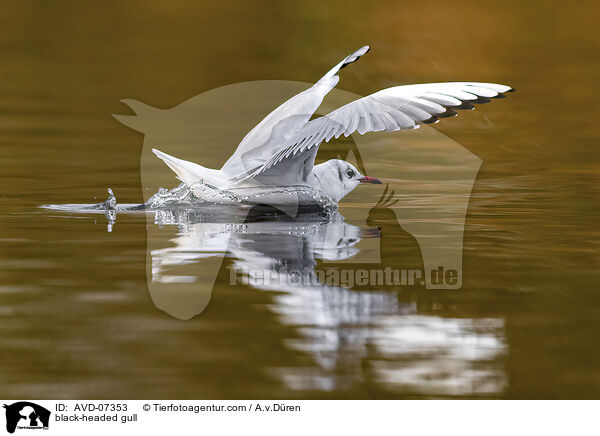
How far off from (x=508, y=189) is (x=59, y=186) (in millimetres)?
4031

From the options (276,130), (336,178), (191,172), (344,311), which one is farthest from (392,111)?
(344,311)

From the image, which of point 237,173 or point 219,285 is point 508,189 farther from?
point 219,285

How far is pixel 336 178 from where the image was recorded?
7.02 meters

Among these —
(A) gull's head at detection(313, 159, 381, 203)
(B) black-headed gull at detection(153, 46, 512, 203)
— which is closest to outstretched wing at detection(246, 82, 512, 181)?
(B) black-headed gull at detection(153, 46, 512, 203)

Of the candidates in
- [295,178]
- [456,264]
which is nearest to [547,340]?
[456,264]

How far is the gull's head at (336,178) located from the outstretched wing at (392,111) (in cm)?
101

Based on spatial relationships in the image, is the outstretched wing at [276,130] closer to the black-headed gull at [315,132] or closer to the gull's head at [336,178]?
the black-headed gull at [315,132]

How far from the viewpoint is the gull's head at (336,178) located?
22.7 ft

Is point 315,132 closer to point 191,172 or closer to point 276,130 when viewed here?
point 276,130

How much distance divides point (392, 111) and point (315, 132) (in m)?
0.51

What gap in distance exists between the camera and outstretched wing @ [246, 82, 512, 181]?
5598mm
